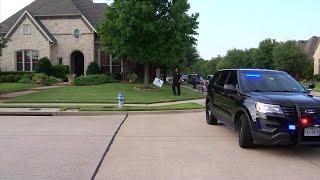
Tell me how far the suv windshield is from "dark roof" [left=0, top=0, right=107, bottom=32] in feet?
115

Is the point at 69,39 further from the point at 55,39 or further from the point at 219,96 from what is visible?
the point at 219,96

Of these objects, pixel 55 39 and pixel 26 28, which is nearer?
pixel 26 28

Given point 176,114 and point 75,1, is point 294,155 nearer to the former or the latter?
point 176,114

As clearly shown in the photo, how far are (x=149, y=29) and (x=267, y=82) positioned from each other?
19.7 metres

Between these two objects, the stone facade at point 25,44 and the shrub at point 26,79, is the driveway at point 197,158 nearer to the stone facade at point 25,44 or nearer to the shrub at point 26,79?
the shrub at point 26,79

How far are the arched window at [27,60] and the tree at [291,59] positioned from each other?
137 feet

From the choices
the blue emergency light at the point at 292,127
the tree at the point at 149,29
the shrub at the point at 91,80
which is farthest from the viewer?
the shrub at the point at 91,80

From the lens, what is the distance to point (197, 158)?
9445 mm

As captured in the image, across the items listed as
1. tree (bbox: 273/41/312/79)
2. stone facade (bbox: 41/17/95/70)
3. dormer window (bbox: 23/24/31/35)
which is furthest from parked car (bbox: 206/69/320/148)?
tree (bbox: 273/41/312/79)

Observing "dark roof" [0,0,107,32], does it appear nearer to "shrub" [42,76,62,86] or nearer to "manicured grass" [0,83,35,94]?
"shrub" [42,76,62,86]

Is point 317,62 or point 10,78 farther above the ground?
point 317,62

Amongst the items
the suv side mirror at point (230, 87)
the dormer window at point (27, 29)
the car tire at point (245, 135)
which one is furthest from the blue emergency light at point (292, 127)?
the dormer window at point (27, 29)

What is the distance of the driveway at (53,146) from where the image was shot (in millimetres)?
8211

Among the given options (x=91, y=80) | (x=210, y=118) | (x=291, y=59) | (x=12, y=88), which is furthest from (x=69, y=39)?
(x=291, y=59)
